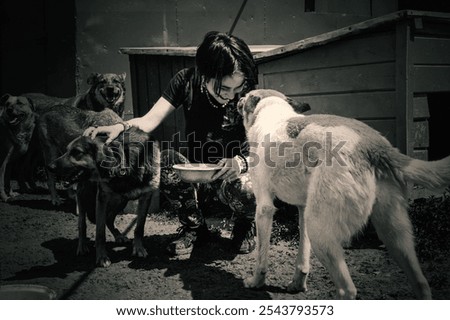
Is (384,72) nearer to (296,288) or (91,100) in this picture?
(296,288)

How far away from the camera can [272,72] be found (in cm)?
398

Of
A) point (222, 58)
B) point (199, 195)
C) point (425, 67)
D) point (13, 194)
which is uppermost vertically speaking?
point (222, 58)

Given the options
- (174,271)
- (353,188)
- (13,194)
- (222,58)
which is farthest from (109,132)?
(13,194)

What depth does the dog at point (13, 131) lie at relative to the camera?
16.2 feet

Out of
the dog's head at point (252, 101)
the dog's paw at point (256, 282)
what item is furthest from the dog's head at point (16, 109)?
the dog's paw at point (256, 282)

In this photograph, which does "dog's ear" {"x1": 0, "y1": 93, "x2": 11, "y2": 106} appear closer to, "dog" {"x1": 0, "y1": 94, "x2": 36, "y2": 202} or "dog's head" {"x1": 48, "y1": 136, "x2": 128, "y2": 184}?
"dog" {"x1": 0, "y1": 94, "x2": 36, "y2": 202}

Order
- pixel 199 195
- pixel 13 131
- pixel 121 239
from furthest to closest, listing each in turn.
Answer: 1. pixel 13 131
2. pixel 121 239
3. pixel 199 195

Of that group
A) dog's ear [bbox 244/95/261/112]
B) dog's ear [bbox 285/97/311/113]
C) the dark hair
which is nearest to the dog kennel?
dog's ear [bbox 285/97/311/113]

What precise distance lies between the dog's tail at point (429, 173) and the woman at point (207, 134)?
1307 mm

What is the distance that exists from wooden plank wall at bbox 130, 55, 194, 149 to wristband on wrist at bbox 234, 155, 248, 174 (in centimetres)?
169

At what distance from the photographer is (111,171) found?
3.14 metres

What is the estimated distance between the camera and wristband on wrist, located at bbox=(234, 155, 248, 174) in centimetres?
308

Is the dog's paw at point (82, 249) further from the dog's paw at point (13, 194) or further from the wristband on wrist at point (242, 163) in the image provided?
the dog's paw at point (13, 194)

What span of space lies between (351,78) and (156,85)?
7.71 feet
